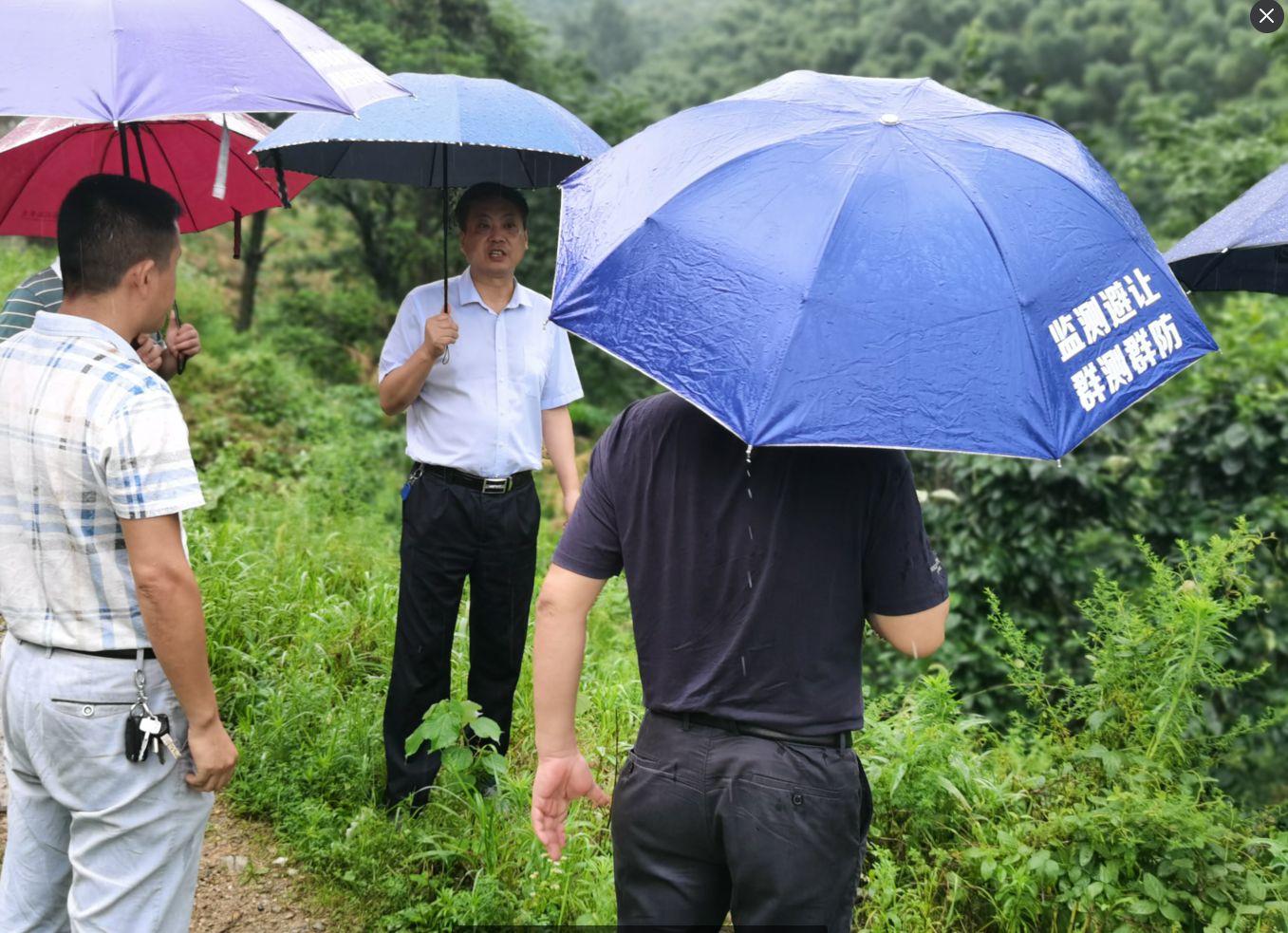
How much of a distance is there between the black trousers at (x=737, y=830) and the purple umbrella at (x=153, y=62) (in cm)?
149

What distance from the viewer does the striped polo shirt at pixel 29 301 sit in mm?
2723

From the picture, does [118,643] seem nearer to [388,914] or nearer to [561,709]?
[561,709]

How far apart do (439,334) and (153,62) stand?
1.26 m

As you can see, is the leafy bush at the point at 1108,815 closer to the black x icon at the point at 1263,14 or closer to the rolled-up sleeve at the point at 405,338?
the rolled-up sleeve at the point at 405,338

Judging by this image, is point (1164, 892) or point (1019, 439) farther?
point (1164, 892)

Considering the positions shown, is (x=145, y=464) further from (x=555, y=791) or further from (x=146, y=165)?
(x=146, y=165)

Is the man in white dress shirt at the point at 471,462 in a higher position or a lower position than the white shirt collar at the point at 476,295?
lower

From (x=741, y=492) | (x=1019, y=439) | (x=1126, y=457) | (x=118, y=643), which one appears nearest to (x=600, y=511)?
(x=741, y=492)

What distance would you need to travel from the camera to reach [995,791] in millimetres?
3285

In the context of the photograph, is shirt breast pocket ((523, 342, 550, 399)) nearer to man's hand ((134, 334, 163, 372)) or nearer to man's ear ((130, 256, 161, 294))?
man's hand ((134, 334, 163, 372))

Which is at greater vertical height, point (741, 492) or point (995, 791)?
point (741, 492)

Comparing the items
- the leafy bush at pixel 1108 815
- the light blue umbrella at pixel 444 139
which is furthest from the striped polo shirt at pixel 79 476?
the leafy bush at pixel 1108 815

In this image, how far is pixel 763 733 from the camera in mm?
1803

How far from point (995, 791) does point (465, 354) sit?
84.8 inches
